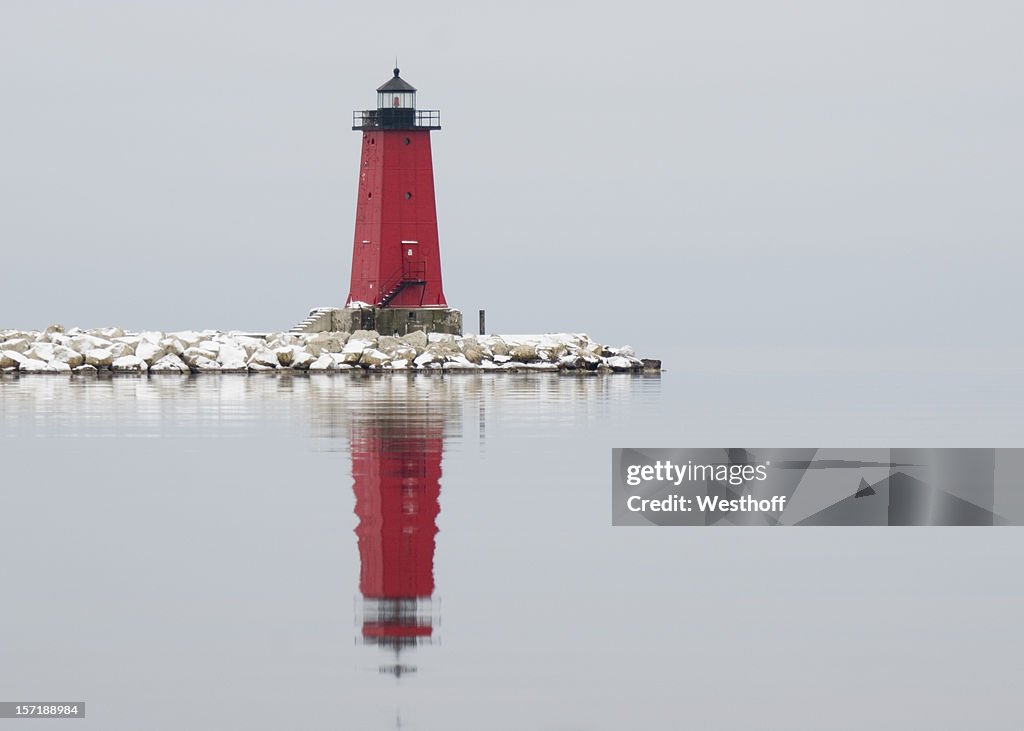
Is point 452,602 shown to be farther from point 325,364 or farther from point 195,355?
point 195,355

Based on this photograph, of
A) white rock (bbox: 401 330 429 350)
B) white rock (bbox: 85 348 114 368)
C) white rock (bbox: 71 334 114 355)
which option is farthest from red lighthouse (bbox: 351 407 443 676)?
white rock (bbox: 71 334 114 355)

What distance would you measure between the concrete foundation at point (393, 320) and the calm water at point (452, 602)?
19990 mm

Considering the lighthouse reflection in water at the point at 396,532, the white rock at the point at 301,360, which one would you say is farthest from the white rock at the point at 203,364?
the lighthouse reflection in water at the point at 396,532

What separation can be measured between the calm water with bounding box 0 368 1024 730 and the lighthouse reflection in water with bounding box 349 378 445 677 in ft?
0.12

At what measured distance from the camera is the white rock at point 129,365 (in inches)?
1555

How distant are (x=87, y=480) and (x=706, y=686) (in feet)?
31.9

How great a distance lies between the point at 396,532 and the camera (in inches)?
455

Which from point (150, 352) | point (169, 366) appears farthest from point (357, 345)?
point (150, 352)

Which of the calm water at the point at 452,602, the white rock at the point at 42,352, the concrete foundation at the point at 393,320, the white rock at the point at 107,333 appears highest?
the concrete foundation at the point at 393,320

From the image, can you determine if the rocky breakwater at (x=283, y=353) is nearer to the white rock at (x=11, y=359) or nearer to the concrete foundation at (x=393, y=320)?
the white rock at (x=11, y=359)

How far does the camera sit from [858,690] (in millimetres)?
7508

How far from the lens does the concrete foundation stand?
1534 inches

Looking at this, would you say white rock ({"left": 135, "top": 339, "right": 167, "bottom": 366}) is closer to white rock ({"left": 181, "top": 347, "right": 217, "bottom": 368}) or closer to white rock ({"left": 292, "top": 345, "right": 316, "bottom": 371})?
white rock ({"left": 181, "top": 347, "right": 217, "bottom": 368})

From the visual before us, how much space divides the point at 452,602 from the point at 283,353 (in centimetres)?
3018
